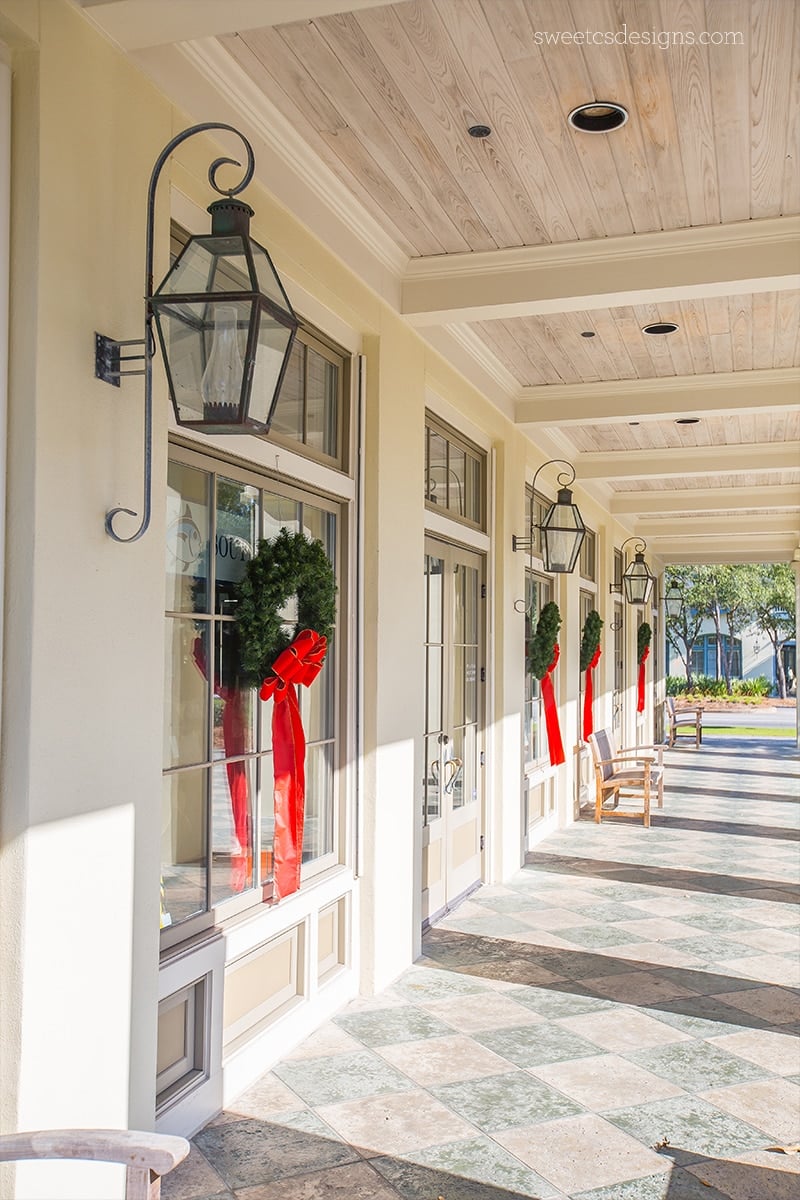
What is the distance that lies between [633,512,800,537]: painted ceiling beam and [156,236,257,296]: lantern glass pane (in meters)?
11.6

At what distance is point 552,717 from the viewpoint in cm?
812

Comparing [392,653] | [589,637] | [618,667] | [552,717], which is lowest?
[552,717]

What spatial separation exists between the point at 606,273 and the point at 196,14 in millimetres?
2351

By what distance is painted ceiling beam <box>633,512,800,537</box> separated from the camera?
1359 centimetres

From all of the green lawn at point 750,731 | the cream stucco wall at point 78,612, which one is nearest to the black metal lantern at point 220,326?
the cream stucco wall at point 78,612

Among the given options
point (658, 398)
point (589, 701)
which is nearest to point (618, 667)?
point (589, 701)

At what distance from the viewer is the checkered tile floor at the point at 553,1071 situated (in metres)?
3.00

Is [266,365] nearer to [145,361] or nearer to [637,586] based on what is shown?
[145,361]

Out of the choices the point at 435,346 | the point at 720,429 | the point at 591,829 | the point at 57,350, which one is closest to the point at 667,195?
the point at 435,346

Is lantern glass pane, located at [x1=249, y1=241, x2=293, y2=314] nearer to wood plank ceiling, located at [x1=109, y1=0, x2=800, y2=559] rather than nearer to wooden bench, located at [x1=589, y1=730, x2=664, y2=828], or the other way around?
wood plank ceiling, located at [x1=109, y1=0, x2=800, y2=559]

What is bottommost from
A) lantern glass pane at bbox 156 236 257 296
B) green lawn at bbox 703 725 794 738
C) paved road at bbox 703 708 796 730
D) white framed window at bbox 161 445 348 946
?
paved road at bbox 703 708 796 730

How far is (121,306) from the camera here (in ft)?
8.57

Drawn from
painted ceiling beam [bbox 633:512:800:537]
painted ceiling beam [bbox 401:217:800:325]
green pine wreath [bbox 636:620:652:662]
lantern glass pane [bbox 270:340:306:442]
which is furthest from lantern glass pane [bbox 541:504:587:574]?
green pine wreath [bbox 636:620:652:662]

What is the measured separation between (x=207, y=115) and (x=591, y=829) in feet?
23.8
